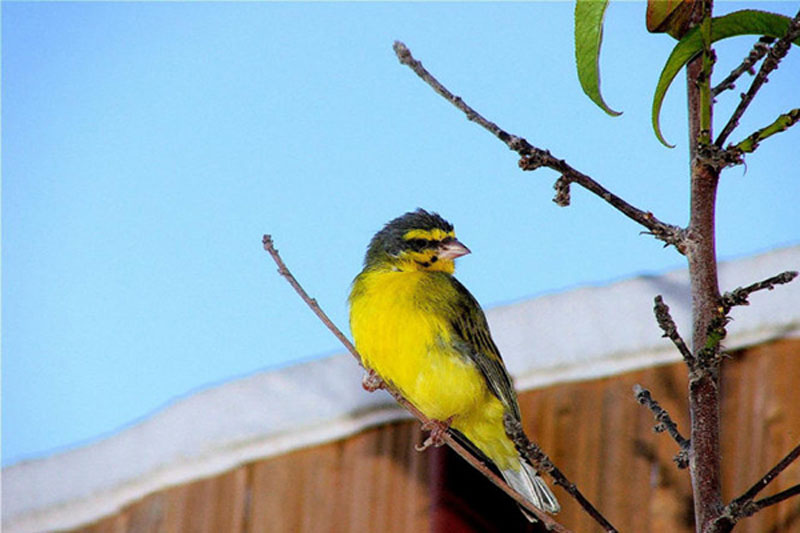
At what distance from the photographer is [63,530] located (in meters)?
5.77

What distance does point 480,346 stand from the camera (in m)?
4.66

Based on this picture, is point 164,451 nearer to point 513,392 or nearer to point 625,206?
point 513,392

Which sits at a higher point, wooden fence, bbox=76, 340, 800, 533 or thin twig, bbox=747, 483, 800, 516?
wooden fence, bbox=76, 340, 800, 533

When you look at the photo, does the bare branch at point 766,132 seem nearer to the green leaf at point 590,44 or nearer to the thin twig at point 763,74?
the thin twig at point 763,74

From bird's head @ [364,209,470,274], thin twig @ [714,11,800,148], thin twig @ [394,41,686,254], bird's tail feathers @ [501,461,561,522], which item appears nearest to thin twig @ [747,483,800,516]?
thin twig @ [394,41,686,254]

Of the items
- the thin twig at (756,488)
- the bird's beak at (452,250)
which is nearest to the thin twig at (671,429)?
the thin twig at (756,488)

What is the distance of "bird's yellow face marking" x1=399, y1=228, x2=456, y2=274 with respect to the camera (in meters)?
5.08

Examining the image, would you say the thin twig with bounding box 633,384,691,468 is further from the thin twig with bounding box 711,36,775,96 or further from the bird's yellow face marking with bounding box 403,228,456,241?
the bird's yellow face marking with bounding box 403,228,456,241

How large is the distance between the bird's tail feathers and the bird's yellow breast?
36cm

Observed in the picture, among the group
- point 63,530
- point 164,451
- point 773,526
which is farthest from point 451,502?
point 63,530

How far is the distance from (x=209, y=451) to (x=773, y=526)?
2.73 meters

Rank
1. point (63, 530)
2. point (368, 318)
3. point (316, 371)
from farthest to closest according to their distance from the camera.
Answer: point (63, 530) < point (316, 371) < point (368, 318)

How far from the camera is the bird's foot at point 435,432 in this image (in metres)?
2.73

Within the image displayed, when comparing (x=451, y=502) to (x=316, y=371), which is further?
(x=316, y=371)
